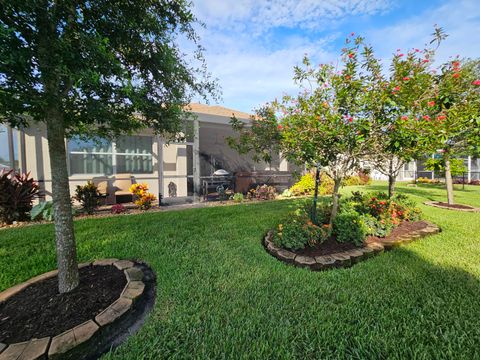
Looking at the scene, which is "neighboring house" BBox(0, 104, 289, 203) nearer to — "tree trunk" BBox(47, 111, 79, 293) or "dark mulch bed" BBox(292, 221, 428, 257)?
"tree trunk" BBox(47, 111, 79, 293)

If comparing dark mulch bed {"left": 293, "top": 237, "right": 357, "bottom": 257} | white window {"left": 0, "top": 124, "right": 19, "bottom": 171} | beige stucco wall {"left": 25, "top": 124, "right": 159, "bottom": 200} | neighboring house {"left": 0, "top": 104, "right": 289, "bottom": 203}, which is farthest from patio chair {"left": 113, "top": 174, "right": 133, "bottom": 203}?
dark mulch bed {"left": 293, "top": 237, "right": 357, "bottom": 257}

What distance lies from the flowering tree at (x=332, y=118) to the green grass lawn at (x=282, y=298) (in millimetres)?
1597

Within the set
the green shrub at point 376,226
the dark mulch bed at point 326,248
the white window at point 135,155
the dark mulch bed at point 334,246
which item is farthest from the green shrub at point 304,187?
the white window at point 135,155

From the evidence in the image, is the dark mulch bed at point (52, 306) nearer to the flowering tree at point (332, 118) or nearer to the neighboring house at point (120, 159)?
the flowering tree at point (332, 118)

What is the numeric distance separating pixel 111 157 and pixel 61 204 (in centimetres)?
694

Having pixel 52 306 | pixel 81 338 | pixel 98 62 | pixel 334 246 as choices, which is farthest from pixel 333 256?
pixel 98 62

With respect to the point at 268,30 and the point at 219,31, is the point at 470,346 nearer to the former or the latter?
the point at 219,31

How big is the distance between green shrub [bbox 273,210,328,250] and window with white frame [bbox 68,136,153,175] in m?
6.21

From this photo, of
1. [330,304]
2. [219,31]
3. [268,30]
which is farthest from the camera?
[268,30]

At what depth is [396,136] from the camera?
261 centimetres

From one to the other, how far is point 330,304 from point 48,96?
10.1ft

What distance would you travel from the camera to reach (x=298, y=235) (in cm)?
347

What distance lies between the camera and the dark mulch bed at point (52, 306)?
67.5 inches

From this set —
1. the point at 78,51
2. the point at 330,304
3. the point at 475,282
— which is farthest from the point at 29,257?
the point at 475,282
